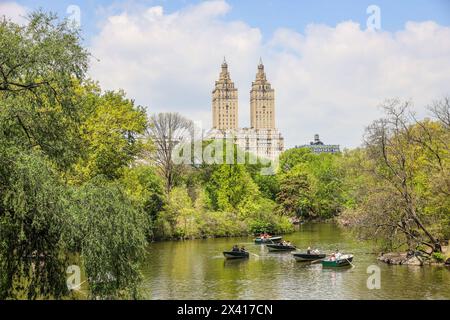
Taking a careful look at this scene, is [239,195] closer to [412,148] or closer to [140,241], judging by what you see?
[412,148]

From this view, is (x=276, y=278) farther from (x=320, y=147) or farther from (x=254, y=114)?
(x=320, y=147)

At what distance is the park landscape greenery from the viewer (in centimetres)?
1139

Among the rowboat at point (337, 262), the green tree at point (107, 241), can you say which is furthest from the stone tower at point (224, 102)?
the green tree at point (107, 241)

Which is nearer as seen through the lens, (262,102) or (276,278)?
(276,278)

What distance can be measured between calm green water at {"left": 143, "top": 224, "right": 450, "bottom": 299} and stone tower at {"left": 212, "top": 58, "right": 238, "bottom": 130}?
444 feet

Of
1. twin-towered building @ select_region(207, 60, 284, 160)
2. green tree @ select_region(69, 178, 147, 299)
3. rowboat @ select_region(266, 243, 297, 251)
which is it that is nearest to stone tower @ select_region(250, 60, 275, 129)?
twin-towered building @ select_region(207, 60, 284, 160)

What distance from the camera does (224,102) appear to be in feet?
543

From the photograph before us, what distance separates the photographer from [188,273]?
23.9m

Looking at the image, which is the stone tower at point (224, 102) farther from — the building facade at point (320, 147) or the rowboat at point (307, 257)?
the rowboat at point (307, 257)

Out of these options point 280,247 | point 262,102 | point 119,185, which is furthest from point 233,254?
point 262,102

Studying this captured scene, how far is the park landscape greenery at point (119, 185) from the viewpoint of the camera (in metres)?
11.4

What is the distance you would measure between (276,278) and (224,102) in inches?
5683
